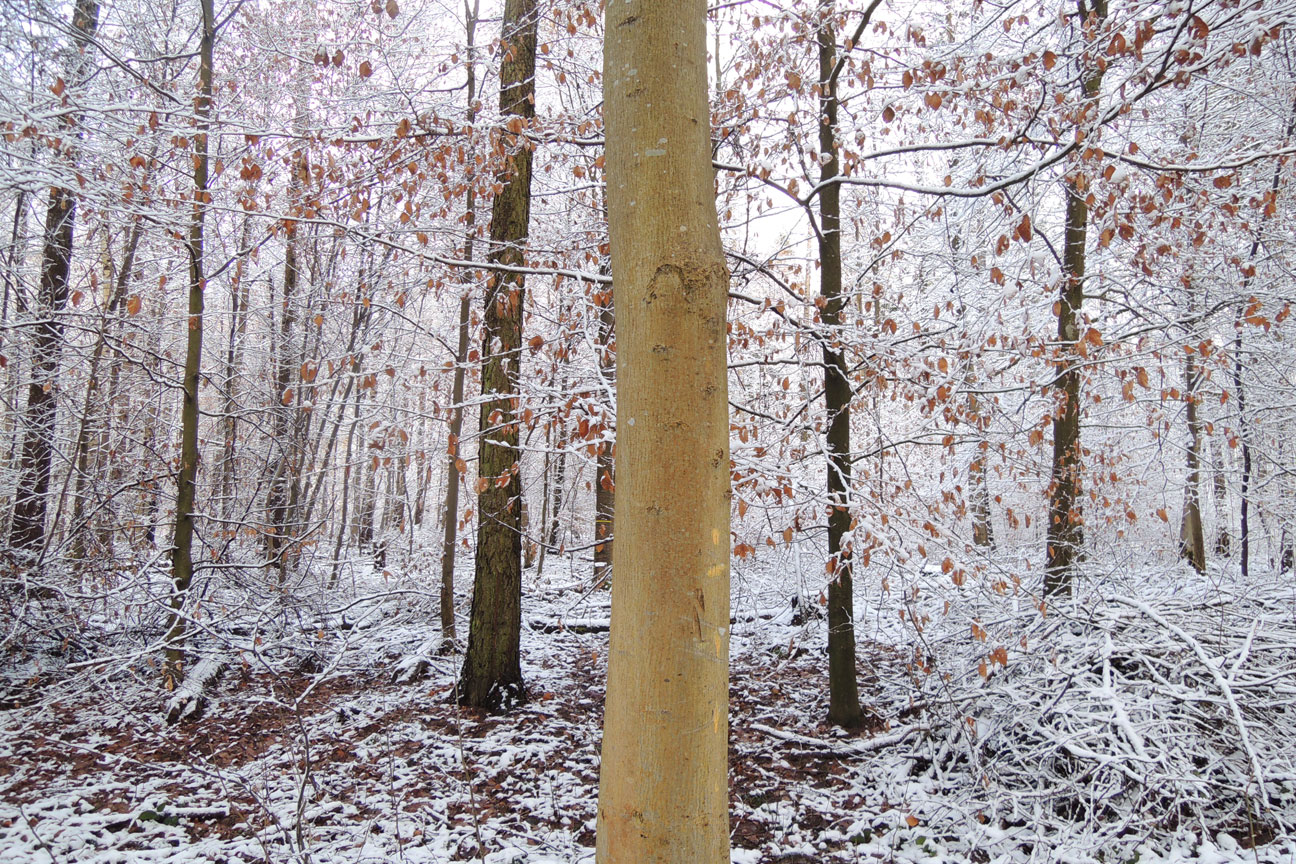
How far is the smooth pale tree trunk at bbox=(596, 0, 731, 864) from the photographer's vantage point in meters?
1.27

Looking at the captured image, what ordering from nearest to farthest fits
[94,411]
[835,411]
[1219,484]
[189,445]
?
[835,411] < [189,445] < [1219,484] < [94,411]

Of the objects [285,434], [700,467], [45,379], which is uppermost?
[45,379]

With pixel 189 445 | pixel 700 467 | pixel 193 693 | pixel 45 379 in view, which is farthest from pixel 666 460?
pixel 45 379

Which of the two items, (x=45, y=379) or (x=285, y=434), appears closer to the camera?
(x=285, y=434)

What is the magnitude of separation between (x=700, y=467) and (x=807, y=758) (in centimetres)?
417

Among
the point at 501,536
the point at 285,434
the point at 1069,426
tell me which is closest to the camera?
the point at 501,536

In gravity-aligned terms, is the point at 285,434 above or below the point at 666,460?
above

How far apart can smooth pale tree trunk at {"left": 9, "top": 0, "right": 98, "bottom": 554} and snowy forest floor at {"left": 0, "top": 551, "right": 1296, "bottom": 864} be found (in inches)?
83.5

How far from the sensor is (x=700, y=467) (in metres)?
1.35

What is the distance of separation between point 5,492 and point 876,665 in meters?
10.1

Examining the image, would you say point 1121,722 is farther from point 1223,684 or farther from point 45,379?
point 45,379

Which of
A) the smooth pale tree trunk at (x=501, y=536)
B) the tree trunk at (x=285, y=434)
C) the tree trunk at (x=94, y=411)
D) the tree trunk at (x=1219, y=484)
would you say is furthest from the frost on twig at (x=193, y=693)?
the tree trunk at (x=1219, y=484)

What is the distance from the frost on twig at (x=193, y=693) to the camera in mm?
5141

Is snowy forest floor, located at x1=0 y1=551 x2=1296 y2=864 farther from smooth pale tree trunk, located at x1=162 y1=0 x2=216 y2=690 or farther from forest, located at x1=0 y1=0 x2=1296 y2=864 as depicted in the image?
smooth pale tree trunk, located at x1=162 y1=0 x2=216 y2=690
